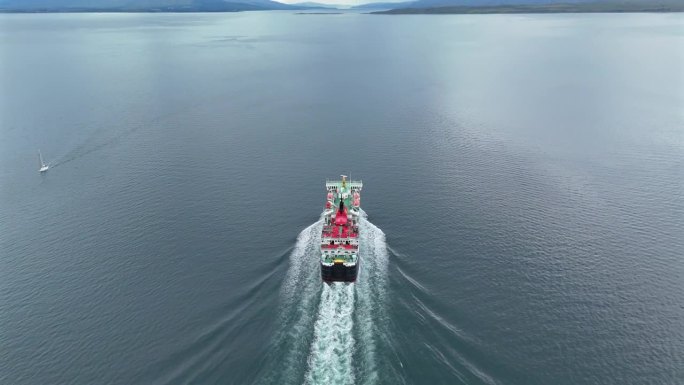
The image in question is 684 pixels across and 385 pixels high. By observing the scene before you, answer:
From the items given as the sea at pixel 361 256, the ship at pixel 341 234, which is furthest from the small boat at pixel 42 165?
the ship at pixel 341 234

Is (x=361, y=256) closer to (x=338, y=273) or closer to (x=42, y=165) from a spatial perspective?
(x=338, y=273)

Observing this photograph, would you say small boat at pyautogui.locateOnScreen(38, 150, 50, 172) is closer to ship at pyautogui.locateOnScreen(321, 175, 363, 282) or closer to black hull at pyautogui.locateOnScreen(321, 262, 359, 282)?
ship at pyautogui.locateOnScreen(321, 175, 363, 282)

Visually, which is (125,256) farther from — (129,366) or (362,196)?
(362,196)

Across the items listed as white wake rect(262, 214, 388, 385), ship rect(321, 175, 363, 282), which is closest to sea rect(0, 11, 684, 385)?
white wake rect(262, 214, 388, 385)

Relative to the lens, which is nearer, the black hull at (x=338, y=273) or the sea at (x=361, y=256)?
the sea at (x=361, y=256)

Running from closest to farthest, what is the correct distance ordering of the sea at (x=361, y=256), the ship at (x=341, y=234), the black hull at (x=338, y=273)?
the sea at (x=361, y=256) → the black hull at (x=338, y=273) → the ship at (x=341, y=234)

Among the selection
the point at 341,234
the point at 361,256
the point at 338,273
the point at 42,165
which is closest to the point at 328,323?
the point at 338,273

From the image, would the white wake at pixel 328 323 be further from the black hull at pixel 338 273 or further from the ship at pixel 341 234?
the ship at pixel 341 234

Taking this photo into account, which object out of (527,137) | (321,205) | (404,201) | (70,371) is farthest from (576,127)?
(70,371)
